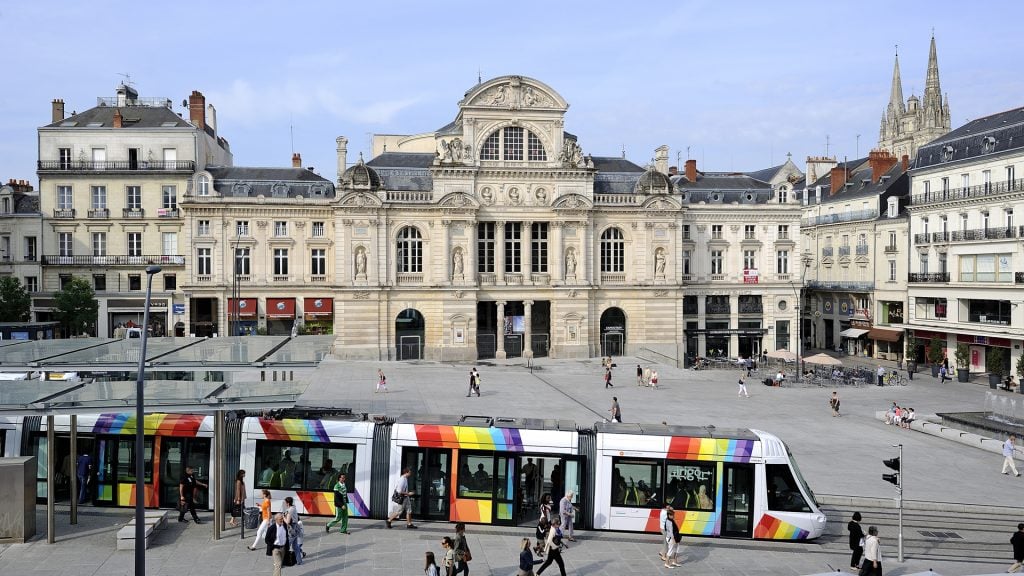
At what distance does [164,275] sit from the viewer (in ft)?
210

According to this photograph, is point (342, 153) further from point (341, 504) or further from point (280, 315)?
point (341, 504)

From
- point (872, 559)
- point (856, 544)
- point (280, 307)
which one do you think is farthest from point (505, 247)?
A: point (872, 559)

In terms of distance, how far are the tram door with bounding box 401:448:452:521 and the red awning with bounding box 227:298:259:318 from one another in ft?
138

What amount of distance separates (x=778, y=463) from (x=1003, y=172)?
41480 mm

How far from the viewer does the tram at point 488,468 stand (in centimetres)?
2141

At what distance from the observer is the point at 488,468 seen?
21.8 meters

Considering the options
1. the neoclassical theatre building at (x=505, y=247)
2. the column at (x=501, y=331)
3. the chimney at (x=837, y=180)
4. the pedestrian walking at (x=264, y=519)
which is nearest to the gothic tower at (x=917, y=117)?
the chimney at (x=837, y=180)

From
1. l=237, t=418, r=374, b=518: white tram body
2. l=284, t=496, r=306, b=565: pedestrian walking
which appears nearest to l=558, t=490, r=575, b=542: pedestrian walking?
l=237, t=418, r=374, b=518: white tram body

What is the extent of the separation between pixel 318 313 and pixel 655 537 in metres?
44.3

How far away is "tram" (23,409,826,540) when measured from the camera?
843 inches

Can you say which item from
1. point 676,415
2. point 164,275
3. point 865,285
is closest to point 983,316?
point 865,285

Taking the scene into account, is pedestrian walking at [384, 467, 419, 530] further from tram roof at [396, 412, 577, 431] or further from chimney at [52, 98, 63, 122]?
chimney at [52, 98, 63, 122]

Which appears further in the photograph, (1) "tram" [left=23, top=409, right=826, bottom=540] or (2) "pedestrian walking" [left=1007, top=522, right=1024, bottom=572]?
(1) "tram" [left=23, top=409, right=826, bottom=540]

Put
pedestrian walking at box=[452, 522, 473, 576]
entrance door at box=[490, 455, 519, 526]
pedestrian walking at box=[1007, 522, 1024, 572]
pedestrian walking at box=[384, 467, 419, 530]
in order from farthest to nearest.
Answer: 1. entrance door at box=[490, 455, 519, 526]
2. pedestrian walking at box=[384, 467, 419, 530]
3. pedestrian walking at box=[1007, 522, 1024, 572]
4. pedestrian walking at box=[452, 522, 473, 576]
